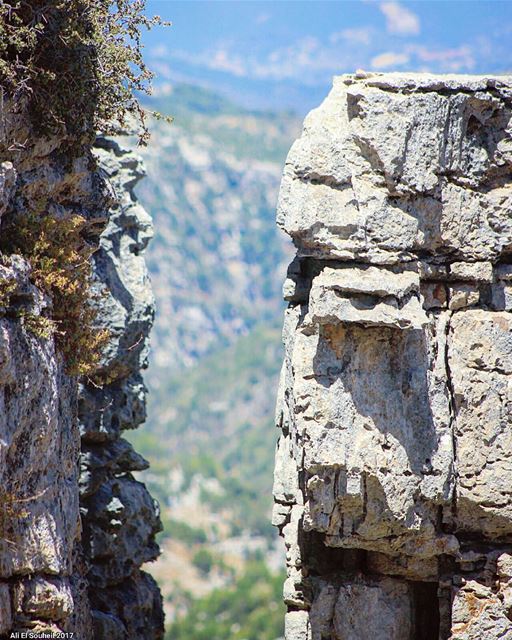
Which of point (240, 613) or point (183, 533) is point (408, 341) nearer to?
point (240, 613)

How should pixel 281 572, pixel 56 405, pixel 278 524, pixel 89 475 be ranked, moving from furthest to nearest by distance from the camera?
pixel 281 572
pixel 89 475
pixel 278 524
pixel 56 405

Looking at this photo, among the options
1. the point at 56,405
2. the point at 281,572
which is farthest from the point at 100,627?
the point at 281,572

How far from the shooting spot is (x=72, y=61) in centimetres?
1642

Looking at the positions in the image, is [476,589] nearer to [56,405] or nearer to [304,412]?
[304,412]

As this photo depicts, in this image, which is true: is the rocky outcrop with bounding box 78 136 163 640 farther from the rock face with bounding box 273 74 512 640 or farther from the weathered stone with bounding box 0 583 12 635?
the weathered stone with bounding box 0 583 12 635

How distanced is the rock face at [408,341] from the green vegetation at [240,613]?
7835 cm

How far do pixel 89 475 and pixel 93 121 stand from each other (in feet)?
21.8

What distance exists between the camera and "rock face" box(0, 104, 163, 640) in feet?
48.3

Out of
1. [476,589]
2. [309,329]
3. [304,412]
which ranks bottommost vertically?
[476,589]

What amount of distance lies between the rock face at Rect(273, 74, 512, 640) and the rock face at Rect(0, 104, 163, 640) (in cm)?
346

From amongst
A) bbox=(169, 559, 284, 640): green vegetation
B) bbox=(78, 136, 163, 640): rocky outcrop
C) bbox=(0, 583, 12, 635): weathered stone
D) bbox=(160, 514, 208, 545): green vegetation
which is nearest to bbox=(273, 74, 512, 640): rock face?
bbox=(78, 136, 163, 640): rocky outcrop

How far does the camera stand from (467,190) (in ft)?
55.5

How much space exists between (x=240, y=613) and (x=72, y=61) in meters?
96.9

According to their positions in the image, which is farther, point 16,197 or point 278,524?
point 278,524
